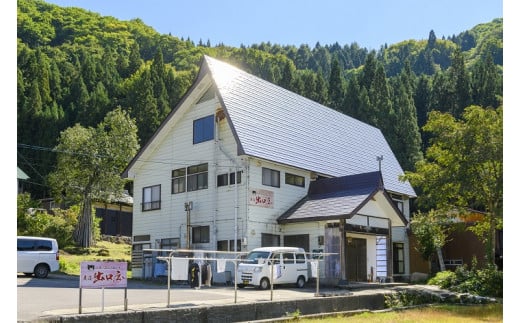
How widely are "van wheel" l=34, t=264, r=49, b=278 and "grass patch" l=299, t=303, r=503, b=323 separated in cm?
1327

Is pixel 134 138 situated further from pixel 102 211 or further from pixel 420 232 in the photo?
pixel 420 232

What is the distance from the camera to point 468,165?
1956 centimetres

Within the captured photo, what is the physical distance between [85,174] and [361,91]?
2858 centimetres

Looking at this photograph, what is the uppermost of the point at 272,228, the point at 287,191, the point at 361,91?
the point at 361,91

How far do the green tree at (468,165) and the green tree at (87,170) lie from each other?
2300 centimetres

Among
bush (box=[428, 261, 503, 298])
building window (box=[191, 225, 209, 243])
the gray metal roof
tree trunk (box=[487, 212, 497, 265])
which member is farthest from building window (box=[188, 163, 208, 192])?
tree trunk (box=[487, 212, 497, 265])

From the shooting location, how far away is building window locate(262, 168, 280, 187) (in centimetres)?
2370

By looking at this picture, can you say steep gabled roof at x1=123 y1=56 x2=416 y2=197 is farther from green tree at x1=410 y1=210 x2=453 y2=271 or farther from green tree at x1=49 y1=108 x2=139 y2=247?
green tree at x1=49 y1=108 x2=139 y2=247

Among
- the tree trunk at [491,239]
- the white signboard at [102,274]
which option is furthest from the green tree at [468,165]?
the white signboard at [102,274]

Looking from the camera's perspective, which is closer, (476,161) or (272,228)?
(476,161)

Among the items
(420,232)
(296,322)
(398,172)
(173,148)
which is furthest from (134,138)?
(296,322)

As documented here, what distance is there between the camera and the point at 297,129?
26.9 metres

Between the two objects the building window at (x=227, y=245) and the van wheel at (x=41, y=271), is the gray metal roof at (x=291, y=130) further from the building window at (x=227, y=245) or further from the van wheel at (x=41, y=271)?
the van wheel at (x=41, y=271)

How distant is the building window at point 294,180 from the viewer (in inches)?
971
